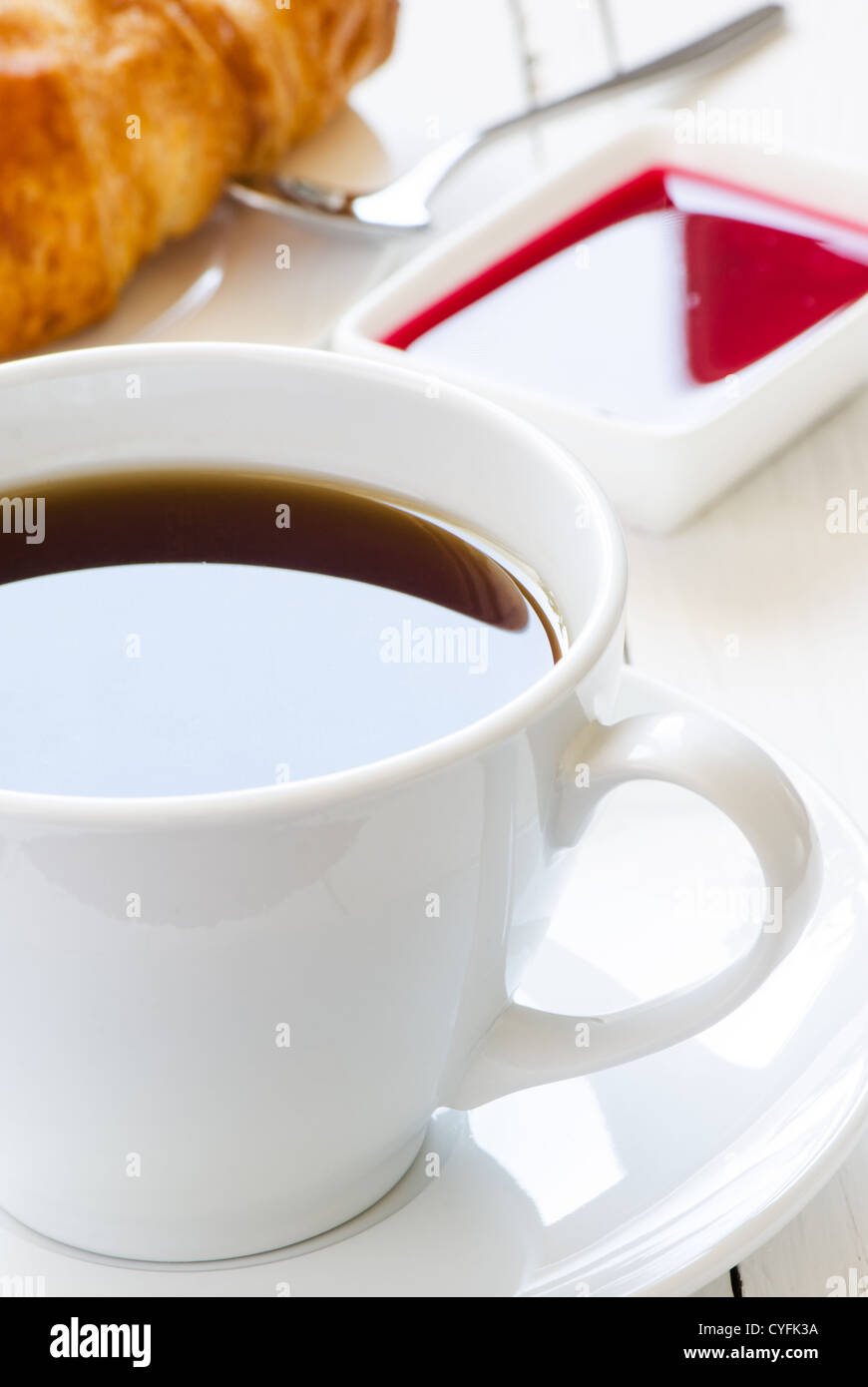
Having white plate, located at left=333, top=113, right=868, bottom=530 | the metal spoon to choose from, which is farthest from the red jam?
the metal spoon

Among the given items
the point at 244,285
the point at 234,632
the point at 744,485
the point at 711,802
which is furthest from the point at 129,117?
the point at 711,802

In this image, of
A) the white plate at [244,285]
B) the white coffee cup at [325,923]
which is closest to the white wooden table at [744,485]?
the white plate at [244,285]

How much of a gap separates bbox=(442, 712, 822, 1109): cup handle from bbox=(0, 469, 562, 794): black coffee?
0.21 feet

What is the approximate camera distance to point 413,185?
3.96ft

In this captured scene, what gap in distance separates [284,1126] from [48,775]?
5.5 inches

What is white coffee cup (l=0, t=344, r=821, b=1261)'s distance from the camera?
448 millimetres

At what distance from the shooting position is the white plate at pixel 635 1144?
54cm

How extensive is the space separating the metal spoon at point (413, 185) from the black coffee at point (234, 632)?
0.57 meters

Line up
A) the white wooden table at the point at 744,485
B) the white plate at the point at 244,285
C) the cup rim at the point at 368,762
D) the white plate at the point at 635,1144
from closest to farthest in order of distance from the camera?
the cup rim at the point at 368,762 < the white plate at the point at 635,1144 < the white wooden table at the point at 744,485 < the white plate at the point at 244,285

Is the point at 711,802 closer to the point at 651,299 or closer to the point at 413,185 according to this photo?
the point at 651,299

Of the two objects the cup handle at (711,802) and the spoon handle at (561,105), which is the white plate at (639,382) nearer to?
the spoon handle at (561,105)

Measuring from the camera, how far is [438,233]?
124 cm

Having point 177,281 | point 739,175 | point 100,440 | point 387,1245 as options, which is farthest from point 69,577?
point 739,175
